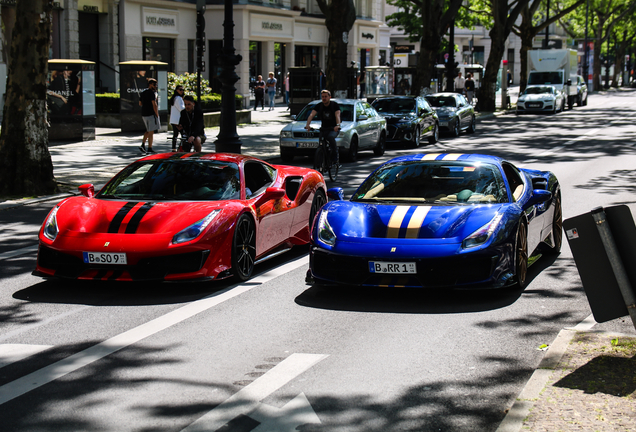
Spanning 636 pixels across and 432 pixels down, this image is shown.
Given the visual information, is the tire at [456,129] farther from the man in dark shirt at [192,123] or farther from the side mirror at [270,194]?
the side mirror at [270,194]

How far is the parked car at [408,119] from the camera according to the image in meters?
25.4

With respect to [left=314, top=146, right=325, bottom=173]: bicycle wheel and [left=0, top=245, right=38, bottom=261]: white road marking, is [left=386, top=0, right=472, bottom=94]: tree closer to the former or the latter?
[left=314, top=146, right=325, bottom=173]: bicycle wheel

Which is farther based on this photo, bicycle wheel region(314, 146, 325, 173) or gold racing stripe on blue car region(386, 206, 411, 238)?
bicycle wheel region(314, 146, 325, 173)

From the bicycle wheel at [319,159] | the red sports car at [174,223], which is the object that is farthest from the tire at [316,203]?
the bicycle wheel at [319,159]

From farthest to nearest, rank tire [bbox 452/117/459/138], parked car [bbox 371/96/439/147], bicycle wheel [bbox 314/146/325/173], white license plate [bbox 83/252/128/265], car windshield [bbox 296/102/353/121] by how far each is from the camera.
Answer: tire [bbox 452/117/459/138]
parked car [bbox 371/96/439/147]
car windshield [bbox 296/102/353/121]
bicycle wheel [bbox 314/146/325/173]
white license plate [bbox 83/252/128/265]

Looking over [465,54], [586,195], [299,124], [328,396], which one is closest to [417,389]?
[328,396]

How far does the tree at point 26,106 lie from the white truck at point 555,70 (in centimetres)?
3848

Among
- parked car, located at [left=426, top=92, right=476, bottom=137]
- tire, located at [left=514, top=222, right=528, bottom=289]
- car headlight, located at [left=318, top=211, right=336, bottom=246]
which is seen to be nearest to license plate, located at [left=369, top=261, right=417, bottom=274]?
car headlight, located at [left=318, top=211, right=336, bottom=246]

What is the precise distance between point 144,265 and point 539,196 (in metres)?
3.95

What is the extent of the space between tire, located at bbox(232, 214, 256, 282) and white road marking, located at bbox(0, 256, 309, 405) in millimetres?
120

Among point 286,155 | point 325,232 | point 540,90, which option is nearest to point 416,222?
point 325,232

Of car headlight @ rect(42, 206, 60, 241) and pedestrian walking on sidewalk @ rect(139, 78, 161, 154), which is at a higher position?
pedestrian walking on sidewalk @ rect(139, 78, 161, 154)

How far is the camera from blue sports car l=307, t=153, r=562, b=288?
7.23 m

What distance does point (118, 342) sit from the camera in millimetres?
6305
